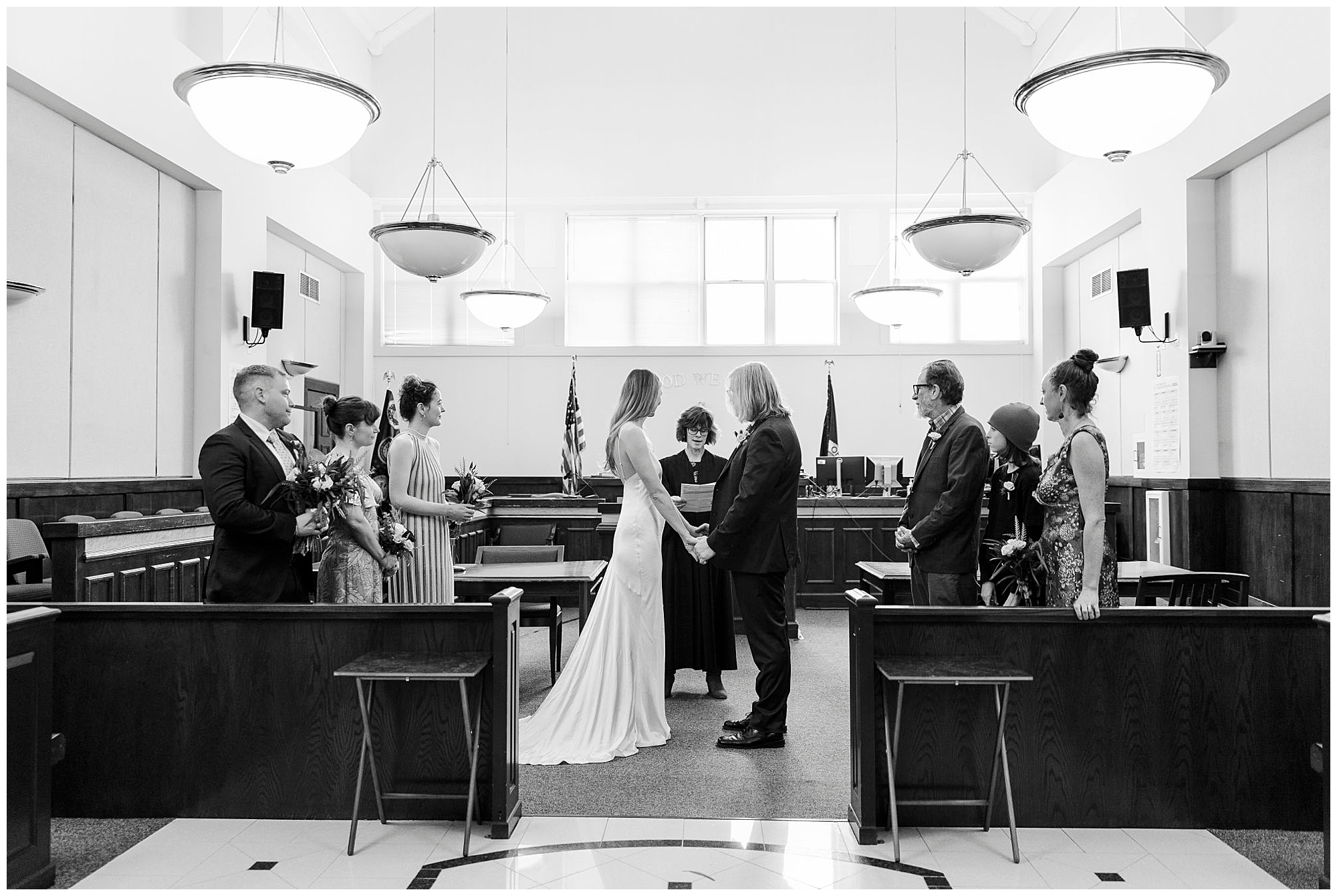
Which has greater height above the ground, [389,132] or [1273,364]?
[389,132]

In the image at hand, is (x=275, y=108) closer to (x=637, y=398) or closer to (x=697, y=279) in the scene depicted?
(x=637, y=398)

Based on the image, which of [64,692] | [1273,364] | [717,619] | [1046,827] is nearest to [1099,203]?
[1273,364]

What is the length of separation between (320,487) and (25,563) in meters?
2.32

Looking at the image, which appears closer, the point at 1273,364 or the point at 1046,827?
the point at 1046,827

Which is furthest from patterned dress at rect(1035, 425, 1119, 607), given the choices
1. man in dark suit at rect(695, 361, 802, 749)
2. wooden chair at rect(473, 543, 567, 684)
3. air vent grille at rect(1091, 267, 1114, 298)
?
air vent grille at rect(1091, 267, 1114, 298)

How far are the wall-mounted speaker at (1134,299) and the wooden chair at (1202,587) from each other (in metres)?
3.67

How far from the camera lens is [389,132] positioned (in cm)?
1188

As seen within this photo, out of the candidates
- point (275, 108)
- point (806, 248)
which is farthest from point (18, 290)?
point (806, 248)

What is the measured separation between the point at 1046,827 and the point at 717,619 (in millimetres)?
2271

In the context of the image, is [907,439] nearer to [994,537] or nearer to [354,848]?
[994,537]

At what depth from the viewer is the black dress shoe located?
413cm

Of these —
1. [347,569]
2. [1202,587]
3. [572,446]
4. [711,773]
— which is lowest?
[711,773]

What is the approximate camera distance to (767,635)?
4066mm

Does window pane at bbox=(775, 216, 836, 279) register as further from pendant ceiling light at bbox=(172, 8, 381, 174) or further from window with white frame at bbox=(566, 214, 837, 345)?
pendant ceiling light at bbox=(172, 8, 381, 174)
